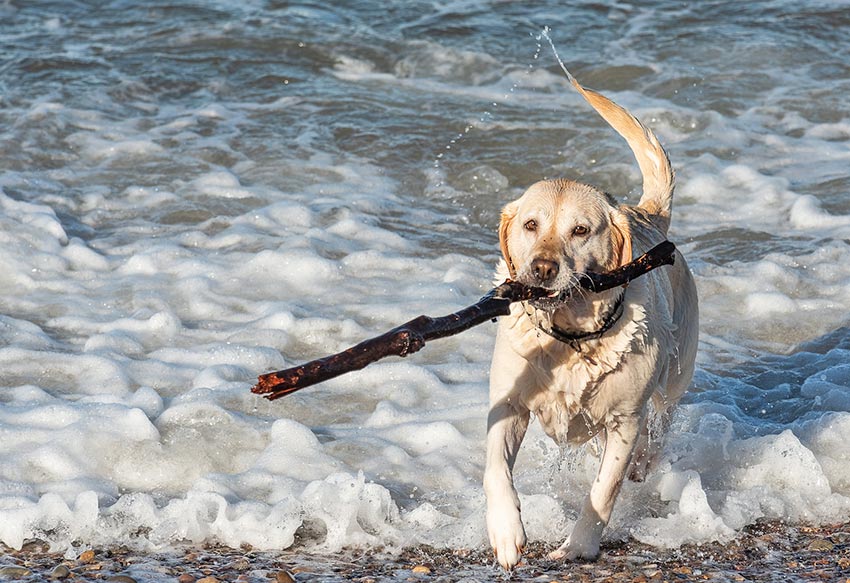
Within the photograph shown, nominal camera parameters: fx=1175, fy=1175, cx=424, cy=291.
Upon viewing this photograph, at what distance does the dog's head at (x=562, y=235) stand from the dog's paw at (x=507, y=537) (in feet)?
2.76

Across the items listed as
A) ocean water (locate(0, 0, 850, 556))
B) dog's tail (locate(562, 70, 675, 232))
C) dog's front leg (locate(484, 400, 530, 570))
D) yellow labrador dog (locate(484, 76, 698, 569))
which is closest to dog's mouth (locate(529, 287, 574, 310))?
yellow labrador dog (locate(484, 76, 698, 569))

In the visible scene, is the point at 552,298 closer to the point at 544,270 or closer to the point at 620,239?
the point at 544,270

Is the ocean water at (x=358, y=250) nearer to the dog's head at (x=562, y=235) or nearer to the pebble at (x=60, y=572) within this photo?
the pebble at (x=60, y=572)

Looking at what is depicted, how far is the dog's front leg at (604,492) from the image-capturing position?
455 cm

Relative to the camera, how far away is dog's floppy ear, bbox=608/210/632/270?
4.25 metres

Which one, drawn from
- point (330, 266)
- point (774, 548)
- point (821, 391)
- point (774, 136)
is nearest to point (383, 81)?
point (774, 136)

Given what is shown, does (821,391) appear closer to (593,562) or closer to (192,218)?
(593,562)

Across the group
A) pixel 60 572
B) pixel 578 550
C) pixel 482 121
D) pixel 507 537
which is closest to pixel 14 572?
pixel 60 572

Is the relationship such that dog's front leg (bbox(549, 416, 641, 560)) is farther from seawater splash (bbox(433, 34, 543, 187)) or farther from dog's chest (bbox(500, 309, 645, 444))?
seawater splash (bbox(433, 34, 543, 187))

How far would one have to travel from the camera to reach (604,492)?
15.0 feet

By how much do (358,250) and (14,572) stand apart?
4220mm

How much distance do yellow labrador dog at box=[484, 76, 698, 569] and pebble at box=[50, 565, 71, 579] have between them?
1626mm

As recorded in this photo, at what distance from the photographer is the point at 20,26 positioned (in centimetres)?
1439

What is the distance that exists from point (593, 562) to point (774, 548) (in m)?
0.81
